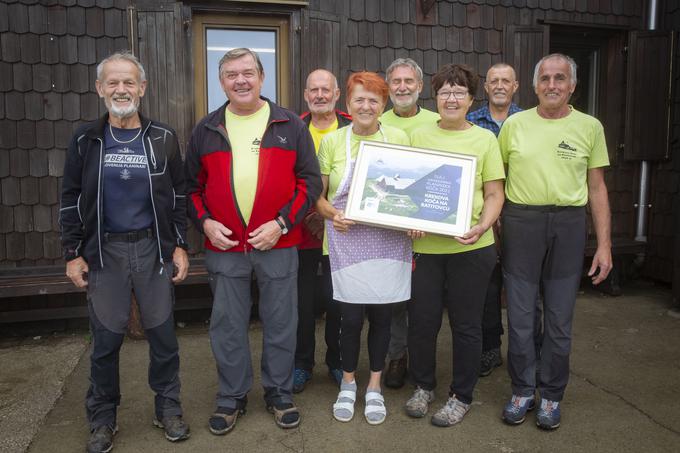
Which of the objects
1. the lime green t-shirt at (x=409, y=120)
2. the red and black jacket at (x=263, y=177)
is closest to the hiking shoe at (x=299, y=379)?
the red and black jacket at (x=263, y=177)

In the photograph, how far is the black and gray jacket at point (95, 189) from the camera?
2631mm

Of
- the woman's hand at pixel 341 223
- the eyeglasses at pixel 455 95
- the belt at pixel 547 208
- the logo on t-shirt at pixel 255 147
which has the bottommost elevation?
the woman's hand at pixel 341 223

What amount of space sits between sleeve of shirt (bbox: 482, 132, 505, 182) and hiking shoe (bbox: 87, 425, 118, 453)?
2171 millimetres

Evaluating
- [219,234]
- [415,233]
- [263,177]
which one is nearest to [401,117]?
[415,233]

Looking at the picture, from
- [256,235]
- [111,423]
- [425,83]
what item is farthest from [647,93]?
[111,423]

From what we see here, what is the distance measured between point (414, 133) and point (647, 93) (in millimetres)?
3914

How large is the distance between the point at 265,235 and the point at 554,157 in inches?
55.7

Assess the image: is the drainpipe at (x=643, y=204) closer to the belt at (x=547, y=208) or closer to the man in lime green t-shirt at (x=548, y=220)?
the man in lime green t-shirt at (x=548, y=220)

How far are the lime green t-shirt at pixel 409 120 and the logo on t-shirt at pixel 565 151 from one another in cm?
82

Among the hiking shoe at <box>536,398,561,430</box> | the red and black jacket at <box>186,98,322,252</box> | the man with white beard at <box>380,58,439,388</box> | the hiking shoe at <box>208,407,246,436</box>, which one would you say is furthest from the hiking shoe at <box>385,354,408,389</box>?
the red and black jacket at <box>186,98,322,252</box>

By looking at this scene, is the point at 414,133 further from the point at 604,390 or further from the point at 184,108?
the point at 184,108

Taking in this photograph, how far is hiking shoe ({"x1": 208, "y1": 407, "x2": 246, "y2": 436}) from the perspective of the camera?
2.94 m

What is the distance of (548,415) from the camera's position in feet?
9.82

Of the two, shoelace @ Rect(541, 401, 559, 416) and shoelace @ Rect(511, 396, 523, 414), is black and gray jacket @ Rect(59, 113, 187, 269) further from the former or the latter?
shoelace @ Rect(541, 401, 559, 416)
